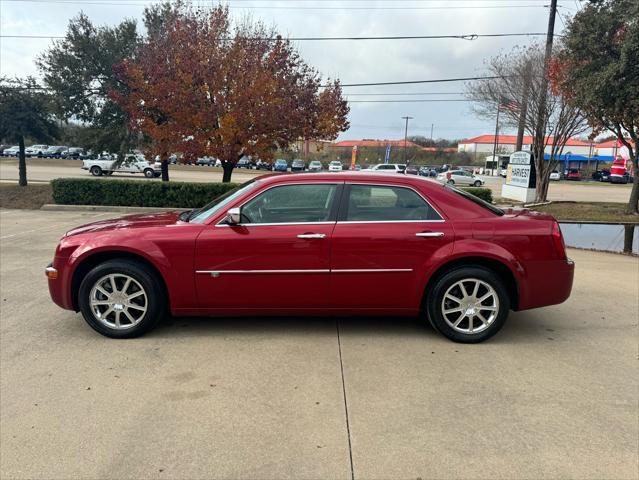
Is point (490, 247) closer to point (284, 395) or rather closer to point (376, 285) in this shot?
point (376, 285)

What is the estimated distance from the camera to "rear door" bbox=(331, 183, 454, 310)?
13.9 feet

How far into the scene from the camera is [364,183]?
4.43 meters

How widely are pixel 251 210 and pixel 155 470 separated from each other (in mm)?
2373

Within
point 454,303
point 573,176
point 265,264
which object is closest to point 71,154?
point 573,176

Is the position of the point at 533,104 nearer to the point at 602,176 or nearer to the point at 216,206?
the point at 216,206

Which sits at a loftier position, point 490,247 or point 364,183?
point 364,183

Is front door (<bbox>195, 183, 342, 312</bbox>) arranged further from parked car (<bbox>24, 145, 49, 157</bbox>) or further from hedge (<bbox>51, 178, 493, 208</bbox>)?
parked car (<bbox>24, 145, 49, 157</bbox>)

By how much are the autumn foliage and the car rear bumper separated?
1150cm

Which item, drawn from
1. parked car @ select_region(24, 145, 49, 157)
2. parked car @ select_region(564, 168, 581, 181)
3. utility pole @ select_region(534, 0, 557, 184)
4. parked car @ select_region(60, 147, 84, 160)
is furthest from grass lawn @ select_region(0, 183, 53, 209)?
parked car @ select_region(564, 168, 581, 181)

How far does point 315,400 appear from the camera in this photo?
3.31 meters

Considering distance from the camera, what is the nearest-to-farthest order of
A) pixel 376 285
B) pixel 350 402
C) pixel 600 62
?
pixel 350 402
pixel 376 285
pixel 600 62

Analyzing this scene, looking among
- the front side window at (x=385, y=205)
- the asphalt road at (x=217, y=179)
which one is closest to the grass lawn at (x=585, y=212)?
the asphalt road at (x=217, y=179)

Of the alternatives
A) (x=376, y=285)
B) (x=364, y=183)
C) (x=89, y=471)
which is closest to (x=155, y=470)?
(x=89, y=471)

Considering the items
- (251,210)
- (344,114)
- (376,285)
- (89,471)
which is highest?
(344,114)
